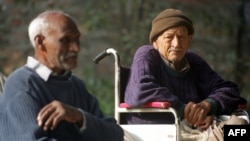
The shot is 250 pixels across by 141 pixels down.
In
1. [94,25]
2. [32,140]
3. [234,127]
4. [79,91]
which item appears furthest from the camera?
[94,25]

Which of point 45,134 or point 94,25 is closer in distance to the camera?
point 45,134

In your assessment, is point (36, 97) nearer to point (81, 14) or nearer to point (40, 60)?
point (40, 60)

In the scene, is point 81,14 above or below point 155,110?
above

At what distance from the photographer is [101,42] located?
816 centimetres

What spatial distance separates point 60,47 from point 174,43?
52.3 inches

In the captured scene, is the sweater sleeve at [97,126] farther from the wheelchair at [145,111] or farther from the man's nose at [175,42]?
the man's nose at [175,42]

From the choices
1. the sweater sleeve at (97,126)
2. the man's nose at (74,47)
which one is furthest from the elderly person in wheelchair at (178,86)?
the man's nose at (74,47)

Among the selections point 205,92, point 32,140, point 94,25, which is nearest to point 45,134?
point 32,140

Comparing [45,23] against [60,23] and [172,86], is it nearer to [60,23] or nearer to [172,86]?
[60,23]

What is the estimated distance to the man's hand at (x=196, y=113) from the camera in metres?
4.59

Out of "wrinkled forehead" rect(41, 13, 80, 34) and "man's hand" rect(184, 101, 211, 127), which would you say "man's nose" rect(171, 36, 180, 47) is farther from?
"wrinkled forehead" rect(41, 13, 80, 34)

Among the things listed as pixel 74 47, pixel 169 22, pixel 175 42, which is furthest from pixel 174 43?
pixel 74 47

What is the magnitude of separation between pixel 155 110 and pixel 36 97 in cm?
129

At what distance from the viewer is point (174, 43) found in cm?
468
